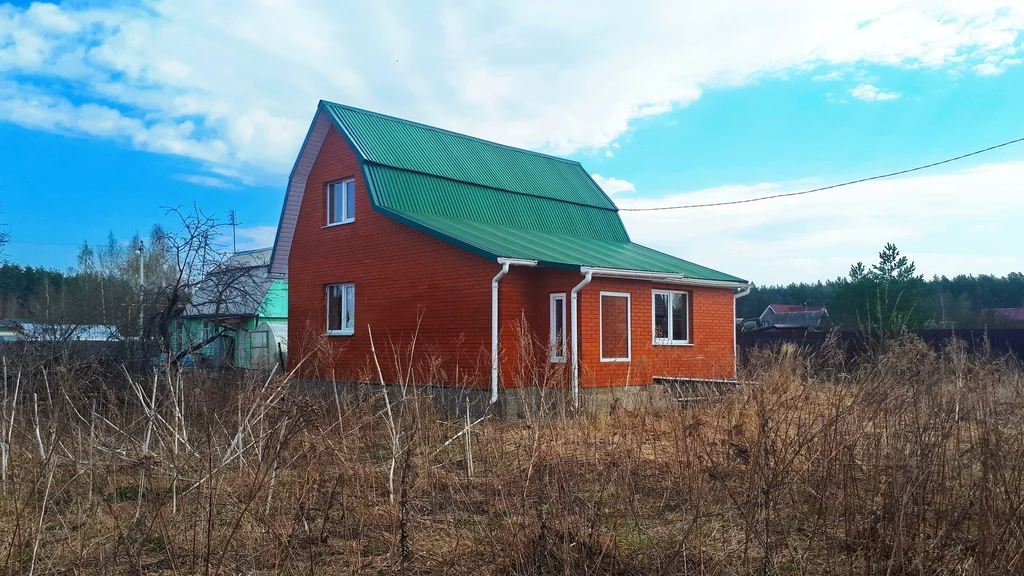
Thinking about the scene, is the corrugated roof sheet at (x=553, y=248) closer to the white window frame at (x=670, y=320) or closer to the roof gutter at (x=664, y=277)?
the roof gutter at (x=664, y=277)

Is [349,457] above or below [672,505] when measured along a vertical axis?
above

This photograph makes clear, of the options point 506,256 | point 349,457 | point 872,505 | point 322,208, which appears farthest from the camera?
point 322,208

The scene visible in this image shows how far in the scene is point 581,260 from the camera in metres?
14.0

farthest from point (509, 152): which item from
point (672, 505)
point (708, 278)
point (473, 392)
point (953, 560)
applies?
point (953, 560)

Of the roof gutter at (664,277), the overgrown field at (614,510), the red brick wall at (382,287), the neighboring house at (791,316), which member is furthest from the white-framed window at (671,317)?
the neighboring house at (791,316)

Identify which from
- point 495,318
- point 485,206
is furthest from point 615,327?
point 485,206

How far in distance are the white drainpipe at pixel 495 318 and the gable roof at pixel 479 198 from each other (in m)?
0.17

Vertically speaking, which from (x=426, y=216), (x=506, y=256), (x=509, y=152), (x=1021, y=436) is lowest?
(x=1021, y=436)

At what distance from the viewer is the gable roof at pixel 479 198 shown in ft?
49.0

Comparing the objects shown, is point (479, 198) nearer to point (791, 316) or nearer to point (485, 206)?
point (485, 206)

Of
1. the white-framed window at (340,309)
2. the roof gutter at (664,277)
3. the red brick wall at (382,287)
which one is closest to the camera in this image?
the roof gutter at (664,277)

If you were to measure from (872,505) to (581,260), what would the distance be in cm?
968

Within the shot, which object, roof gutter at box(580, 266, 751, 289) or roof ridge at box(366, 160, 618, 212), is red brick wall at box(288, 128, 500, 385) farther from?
roof gutter at box(580, 266, 751, 289)

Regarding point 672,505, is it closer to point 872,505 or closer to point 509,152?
point 872,505
